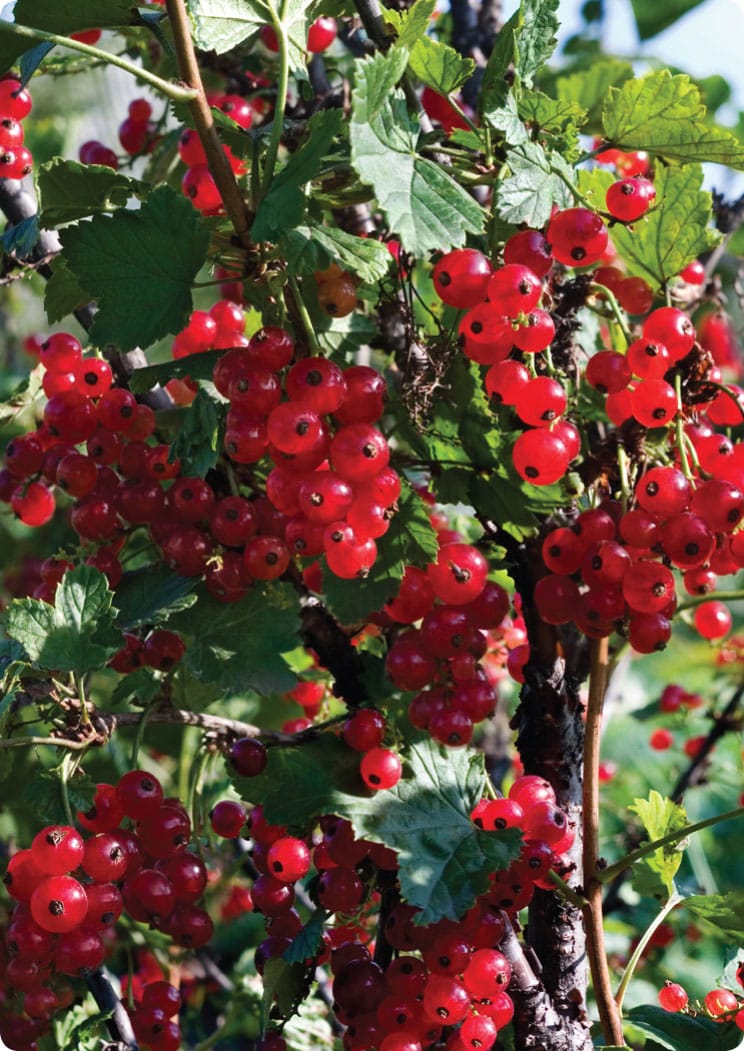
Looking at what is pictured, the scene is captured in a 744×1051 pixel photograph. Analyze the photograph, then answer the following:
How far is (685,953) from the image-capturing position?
8.04ft

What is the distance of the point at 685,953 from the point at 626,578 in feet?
5.95

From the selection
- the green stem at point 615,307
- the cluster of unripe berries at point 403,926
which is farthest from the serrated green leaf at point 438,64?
the cluster of unripe berries at point 403,926

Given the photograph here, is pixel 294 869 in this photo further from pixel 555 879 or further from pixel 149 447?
pixel 149 447

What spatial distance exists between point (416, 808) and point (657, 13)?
1713mm

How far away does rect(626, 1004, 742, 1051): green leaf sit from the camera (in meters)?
1.02

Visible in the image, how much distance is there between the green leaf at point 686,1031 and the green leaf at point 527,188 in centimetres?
74

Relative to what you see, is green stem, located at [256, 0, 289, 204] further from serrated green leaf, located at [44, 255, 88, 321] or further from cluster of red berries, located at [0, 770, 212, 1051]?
cluster of red berries, located at [0, 770, 212, 1051]

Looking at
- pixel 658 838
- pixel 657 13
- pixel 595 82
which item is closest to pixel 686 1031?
pixel 658 838

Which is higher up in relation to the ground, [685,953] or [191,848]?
[191,848]

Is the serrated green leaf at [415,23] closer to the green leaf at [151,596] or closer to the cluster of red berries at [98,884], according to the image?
the green leaf at [151,596]

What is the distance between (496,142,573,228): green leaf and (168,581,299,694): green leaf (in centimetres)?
41

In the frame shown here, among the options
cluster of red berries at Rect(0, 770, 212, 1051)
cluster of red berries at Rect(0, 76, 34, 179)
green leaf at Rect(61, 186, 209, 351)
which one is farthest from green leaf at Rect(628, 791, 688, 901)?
cluster of red berries at Rect(0, 76, 34, 179)

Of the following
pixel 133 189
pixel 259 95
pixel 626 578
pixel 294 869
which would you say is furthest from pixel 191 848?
pixel 259 95

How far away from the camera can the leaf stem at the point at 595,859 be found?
1019mm
